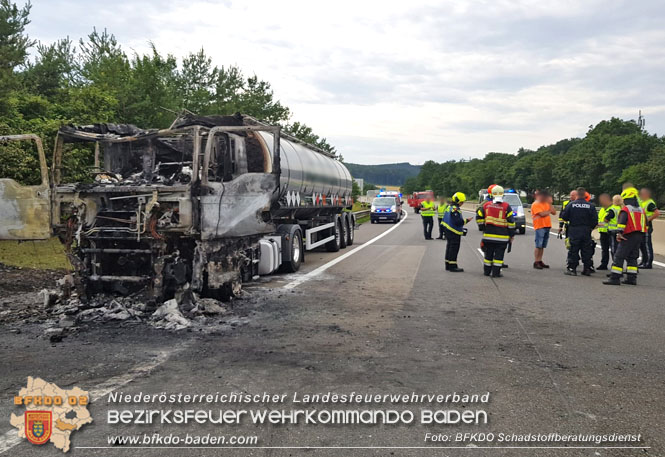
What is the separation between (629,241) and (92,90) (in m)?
18.4

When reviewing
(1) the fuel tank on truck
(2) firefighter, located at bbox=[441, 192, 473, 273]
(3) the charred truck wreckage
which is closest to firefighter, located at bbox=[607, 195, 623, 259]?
(2) firefighter, located at bbox=[441, 192, 473, 273]

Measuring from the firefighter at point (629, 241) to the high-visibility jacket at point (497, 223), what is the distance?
6.38 feet

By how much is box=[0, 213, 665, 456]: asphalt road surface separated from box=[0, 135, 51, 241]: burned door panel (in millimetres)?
1403

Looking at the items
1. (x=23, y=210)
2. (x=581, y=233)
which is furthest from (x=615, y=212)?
(x=23, y=210)

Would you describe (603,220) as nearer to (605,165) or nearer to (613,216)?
(613,216)

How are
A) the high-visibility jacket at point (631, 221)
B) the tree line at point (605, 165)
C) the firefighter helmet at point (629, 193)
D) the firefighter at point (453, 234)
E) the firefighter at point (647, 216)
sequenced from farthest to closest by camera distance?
the tree line at point (605, 165), the firefighter at point (453, 234), the firefighter at point (647, 216), the firefighter helmet at point (629, 193), the high-visibility jacket at point (631, 221)

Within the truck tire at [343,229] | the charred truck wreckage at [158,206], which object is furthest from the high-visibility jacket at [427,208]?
the charred truck wreckage at [158,206]

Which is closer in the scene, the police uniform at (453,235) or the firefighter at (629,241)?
the firefighter at (629,241)

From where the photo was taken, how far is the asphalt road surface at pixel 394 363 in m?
3.67

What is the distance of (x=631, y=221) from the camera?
33.9 feet

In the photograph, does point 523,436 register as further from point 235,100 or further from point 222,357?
point 235,100

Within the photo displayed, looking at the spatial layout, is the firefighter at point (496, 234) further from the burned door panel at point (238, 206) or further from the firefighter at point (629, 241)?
the burned door panel at point (238, 206)

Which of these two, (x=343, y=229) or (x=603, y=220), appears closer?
(x=603, y=220)

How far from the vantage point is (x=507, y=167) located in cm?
12975
